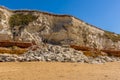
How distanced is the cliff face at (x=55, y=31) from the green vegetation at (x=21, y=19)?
43cm

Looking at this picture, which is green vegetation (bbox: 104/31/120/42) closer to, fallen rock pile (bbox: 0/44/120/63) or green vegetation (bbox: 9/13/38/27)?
green vegetation (bbox: 9/13/38/27)

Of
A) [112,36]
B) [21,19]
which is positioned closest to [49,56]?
[21,19]

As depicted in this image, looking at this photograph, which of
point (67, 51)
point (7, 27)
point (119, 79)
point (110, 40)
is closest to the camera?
point (119, 79)

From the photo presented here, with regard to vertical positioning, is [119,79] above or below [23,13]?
below

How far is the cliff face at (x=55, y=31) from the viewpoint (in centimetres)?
4931

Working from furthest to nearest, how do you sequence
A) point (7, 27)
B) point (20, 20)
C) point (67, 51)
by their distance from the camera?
point (20, 20) → point (7, 27) → point (67, 51)

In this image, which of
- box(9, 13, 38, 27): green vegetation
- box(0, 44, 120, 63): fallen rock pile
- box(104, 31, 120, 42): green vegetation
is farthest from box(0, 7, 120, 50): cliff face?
box(0, 44, 120, 63): fallen rock pile

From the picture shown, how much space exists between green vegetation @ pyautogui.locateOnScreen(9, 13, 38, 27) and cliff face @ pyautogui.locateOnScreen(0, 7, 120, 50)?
1.42ft

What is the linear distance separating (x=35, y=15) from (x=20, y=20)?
3321 millimetres

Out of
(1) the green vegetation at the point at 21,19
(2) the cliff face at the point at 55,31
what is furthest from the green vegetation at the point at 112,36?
(1) the green vegetation at the point at 21,19

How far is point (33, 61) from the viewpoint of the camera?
27.2m

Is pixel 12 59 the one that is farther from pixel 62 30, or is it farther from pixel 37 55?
pixel 62 30

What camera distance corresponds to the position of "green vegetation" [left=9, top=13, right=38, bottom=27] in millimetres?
51681

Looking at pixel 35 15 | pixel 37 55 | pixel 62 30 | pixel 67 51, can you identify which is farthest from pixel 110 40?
pixel 37 55
